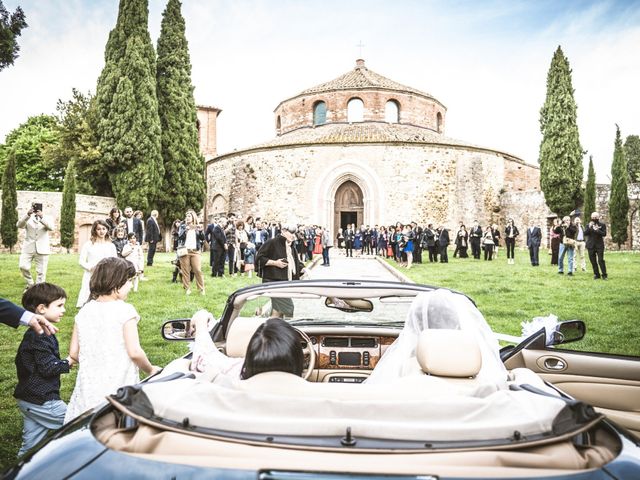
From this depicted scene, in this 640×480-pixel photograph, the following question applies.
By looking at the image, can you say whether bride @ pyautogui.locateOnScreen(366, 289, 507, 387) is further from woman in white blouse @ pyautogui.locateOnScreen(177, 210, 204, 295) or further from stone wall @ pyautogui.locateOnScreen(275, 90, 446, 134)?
stone wall @ pyautogui.locateOnScreen(275, 90, 446, 134)

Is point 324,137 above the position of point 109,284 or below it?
above

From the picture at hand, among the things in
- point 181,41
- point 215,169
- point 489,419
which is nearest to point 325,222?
point 215,169

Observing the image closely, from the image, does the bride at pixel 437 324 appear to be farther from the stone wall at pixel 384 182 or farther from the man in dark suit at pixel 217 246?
the stone wall at pixel 384 182

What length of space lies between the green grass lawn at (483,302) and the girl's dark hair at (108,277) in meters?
1.46

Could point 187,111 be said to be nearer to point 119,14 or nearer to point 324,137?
point 119,14

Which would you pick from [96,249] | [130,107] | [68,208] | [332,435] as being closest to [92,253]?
[96,249]

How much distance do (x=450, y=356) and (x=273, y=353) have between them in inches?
33.6

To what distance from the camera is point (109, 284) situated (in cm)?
342

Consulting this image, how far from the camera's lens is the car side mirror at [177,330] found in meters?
3.67

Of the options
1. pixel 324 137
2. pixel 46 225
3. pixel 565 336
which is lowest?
pixel 565 336

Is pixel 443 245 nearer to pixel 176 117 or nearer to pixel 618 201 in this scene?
pixel 618 201

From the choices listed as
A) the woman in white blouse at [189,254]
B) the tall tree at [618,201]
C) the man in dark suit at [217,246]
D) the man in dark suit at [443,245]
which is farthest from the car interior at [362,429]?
the tall tree at [618,201]

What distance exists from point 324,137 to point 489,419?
105 feet

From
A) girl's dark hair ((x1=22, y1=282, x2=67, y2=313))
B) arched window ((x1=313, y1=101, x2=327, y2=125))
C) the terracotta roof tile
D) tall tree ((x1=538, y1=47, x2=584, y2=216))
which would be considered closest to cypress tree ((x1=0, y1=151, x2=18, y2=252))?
arched window ((x1=313, y1=101, x2=327, y2=125))
